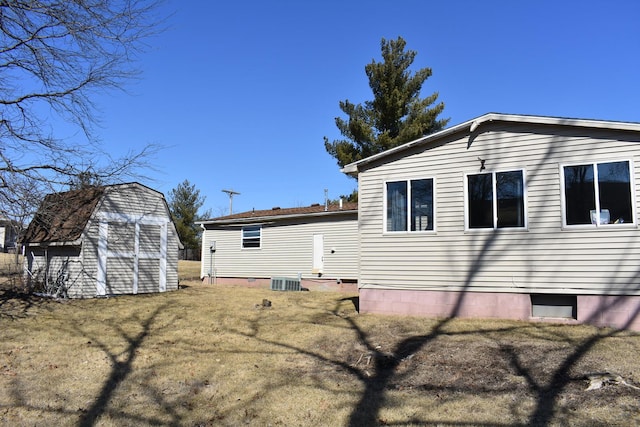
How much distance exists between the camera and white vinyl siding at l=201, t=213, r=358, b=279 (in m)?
18.2

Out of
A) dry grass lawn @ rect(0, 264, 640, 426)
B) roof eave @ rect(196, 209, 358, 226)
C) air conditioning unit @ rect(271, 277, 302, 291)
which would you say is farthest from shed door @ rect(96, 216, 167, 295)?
roof eave @ rect(196, 209, 358, 226)

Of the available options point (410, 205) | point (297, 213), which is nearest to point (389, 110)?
point (297, 213)

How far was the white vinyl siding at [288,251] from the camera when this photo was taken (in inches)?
715

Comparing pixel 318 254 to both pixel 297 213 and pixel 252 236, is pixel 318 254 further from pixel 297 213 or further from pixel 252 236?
pixel 252 236

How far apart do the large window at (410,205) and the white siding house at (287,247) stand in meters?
6.61

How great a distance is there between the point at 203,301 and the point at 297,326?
5006 millimetres

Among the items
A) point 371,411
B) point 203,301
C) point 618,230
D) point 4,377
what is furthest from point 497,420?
point 203,301

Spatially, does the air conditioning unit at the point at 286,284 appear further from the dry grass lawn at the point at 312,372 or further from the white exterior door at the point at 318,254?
the dry grass lawn at the point at 312,372

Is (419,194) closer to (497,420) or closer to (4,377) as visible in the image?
(497,420)

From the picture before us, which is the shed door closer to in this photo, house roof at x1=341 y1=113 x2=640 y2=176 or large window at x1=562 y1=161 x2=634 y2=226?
house roof at x1=341 y1=113 x2=640 y2=176

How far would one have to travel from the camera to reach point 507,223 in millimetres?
9867

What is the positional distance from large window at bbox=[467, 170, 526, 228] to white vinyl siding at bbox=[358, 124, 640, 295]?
0.14 m

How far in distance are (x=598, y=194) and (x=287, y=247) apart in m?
12.9

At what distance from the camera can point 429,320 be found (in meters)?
10.0
